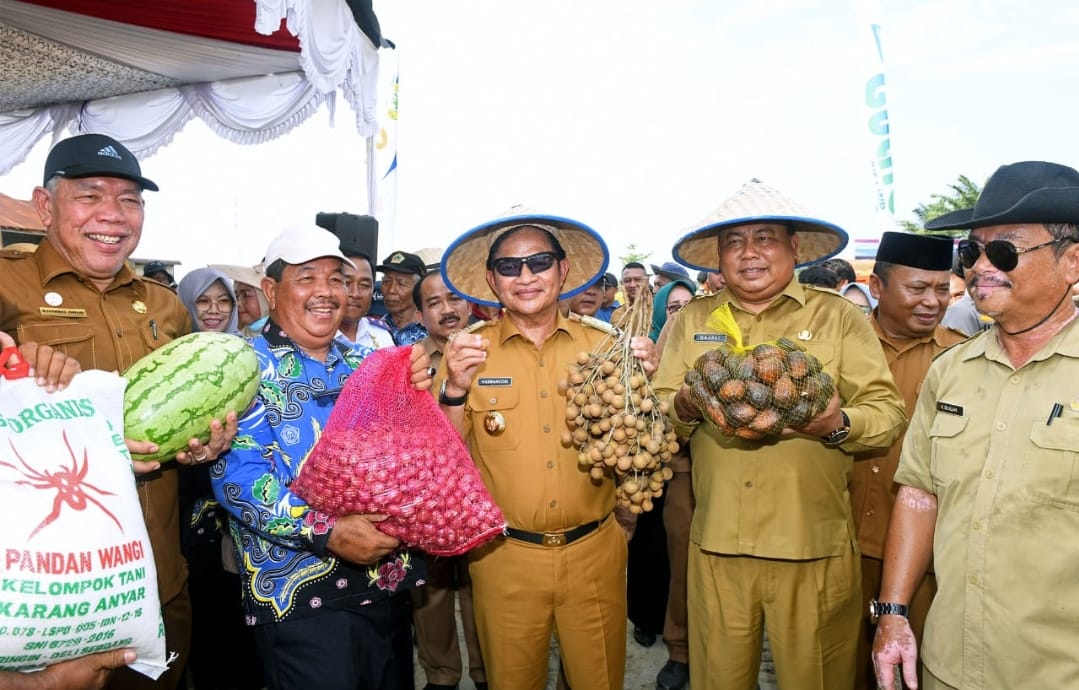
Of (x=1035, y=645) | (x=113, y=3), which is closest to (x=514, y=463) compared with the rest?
(x=1035, y=645)

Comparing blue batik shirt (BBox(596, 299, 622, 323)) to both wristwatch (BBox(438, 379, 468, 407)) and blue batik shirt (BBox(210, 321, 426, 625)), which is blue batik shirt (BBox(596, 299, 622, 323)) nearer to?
wristwatch (BBox(438, 379, 468, 407))

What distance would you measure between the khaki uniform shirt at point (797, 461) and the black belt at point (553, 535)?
543 mm

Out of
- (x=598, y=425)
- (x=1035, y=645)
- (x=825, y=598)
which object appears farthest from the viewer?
(x=825, y=598)

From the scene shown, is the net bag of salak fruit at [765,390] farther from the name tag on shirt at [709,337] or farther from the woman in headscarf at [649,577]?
the woman in headscarf at [649,577]

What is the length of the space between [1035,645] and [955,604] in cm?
24

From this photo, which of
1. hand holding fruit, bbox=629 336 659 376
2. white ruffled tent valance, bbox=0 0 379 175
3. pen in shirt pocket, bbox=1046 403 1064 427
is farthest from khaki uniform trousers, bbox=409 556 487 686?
white ruffled tent valance, bbox=0 0 379 175

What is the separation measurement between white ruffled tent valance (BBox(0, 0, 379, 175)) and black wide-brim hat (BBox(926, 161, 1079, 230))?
5621 millimetres

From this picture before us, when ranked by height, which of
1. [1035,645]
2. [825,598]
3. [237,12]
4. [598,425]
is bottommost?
[825,598]

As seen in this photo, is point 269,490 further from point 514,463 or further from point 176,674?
point 176,674

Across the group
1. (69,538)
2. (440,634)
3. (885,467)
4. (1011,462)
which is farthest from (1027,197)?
(440,634)

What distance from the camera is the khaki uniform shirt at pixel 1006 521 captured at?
2055 millimetres

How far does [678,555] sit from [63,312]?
12.8 feet

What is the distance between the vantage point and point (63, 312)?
277 centimetres

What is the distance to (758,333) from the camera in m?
3.24
